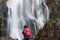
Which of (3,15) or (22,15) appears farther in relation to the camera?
(22,15)

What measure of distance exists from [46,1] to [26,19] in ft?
9.57

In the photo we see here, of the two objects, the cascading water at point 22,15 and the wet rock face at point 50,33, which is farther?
the cascading water at point 22,15

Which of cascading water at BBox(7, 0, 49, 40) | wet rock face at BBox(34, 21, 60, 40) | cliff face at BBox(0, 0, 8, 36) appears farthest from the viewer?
cascading water at BBox(7, 0, 49, 40)

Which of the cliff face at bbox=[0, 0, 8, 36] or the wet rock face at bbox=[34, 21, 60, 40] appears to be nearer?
the wet rock face at bbox=[34, 21, 60, 40]

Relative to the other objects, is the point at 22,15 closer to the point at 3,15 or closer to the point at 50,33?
the point at 3,15

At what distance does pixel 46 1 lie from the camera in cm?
2425

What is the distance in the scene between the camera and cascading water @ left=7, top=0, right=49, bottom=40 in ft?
73.6

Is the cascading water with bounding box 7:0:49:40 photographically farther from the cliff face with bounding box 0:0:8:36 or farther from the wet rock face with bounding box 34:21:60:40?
the wet rock face with bounding box 34:21:60:40

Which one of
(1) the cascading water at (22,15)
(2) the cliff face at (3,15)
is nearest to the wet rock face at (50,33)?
(2) the cliff face at (3,15)

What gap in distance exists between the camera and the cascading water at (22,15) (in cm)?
2242

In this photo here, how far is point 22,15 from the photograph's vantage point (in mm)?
23203

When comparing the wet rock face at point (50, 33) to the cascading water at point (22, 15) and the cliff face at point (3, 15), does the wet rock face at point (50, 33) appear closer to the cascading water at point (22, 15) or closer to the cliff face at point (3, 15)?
the cliff face at point (3, 15)

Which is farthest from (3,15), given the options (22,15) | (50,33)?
(50,33)

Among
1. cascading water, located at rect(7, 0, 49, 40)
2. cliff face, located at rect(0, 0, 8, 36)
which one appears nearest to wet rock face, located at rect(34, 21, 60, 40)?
cliff face, located at rect(0, 0, 8, 36)
